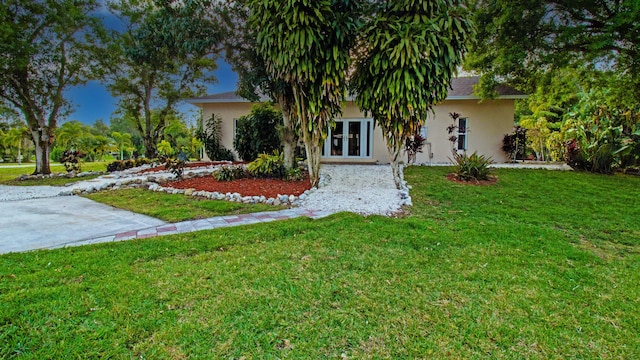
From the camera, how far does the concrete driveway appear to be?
3875 mm

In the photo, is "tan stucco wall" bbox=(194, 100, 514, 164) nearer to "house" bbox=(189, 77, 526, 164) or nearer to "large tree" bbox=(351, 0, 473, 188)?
"house" bbox=(189, 77, 526, 164)

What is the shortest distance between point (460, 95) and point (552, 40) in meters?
3.30

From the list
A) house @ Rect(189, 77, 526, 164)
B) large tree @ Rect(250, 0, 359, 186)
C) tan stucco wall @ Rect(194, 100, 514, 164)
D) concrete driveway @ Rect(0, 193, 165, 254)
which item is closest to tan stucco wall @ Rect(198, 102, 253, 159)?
house @ Rect(189, 77, 526, 164)

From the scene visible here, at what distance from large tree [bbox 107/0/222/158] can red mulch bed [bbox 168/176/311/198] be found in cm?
364

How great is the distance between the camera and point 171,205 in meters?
6.02

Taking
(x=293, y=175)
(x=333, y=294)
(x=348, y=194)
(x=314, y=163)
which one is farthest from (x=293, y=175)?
(x=333, y=294)

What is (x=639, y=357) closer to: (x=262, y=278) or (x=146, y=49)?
(x=262, y=278)

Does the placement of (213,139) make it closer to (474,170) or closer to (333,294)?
(474,170)

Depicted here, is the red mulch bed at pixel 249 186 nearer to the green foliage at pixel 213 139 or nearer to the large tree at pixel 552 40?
the green foliage at pixel 213 139

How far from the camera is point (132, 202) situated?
20.8 ft

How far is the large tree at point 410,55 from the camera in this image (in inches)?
235

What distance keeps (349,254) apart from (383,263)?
42 centimetres

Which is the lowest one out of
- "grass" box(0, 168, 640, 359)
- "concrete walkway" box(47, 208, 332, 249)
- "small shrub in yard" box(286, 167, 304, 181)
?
"grass" box(0, 168, 640, 359)

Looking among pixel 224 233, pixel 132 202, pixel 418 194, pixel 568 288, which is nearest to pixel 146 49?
pixel 132 202
